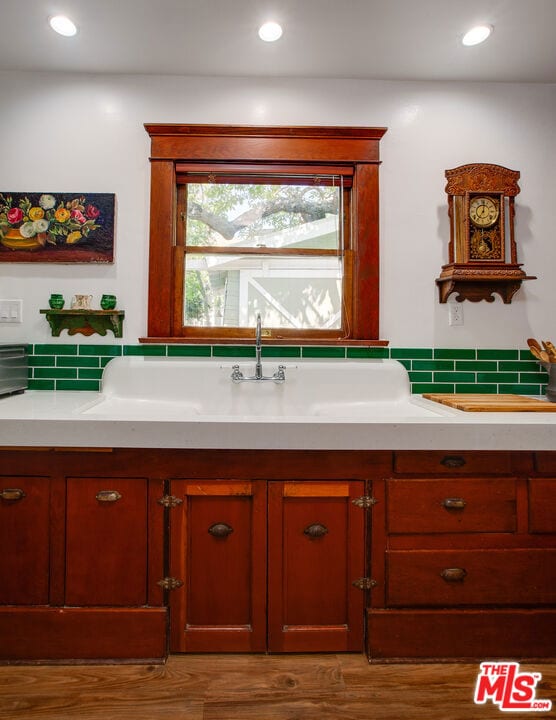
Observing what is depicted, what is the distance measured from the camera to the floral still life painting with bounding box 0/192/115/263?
1.96 m

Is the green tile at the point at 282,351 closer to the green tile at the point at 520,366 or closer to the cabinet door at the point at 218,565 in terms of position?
the cabinet door at the point at 218,565

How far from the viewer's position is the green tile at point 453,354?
202cm

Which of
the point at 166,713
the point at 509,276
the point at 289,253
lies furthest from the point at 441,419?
the point at 166,713

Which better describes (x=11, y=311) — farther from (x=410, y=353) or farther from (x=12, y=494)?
(x=410, y=353)

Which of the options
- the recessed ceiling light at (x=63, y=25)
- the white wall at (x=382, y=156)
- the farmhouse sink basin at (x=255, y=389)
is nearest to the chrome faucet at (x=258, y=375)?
the farmhouse sink basin at (x=255, y=389)

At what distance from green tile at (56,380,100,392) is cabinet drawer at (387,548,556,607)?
4.80 ft

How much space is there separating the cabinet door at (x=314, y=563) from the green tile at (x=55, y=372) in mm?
1186

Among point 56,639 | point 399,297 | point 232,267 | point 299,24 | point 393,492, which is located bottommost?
point 56,639

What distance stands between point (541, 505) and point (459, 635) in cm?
51

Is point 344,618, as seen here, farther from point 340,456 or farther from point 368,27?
point 368,27

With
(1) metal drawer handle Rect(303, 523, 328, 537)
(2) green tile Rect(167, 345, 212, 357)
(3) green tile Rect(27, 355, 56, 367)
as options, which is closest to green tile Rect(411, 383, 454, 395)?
(1) metal drawer handle Rect(303, 523, 328, 537)

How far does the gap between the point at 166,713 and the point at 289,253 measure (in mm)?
1767

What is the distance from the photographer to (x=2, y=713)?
1.23 meters

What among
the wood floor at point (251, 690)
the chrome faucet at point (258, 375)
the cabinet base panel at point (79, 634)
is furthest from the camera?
the chrome faucet at point (258, 375)
